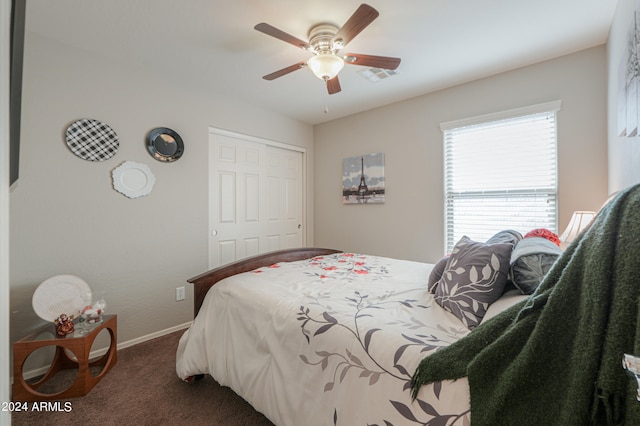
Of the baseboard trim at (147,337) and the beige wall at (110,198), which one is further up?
the beige wall at (110,198)

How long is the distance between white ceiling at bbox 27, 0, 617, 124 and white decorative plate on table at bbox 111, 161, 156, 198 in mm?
957

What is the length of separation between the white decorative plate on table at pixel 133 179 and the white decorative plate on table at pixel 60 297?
2.75 ft

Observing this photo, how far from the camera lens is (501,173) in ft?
9.14

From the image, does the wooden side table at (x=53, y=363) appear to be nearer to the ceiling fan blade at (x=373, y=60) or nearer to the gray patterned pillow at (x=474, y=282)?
the gray patterned pillow at (x=474, y=282)

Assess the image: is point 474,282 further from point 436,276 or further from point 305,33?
point 305,33

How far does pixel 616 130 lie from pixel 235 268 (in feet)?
9.16

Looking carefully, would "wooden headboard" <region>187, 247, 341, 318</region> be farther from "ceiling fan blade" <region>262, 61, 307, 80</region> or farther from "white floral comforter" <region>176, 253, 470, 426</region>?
"ceiling fan blade" <region>262, 61, 307, 80</region>

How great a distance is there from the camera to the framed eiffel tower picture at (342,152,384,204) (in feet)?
12.0

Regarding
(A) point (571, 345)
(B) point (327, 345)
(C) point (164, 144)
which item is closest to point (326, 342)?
(B) point (327, 345)

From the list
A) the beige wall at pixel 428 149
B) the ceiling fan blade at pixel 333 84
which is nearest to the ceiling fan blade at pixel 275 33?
the ceiling fan blade at pixel 333 84

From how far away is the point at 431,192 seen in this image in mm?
3215

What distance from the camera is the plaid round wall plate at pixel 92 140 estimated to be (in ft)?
7.36

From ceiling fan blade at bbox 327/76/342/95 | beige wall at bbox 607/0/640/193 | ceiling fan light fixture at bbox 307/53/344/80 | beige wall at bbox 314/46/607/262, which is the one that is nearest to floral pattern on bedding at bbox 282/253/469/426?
beige wall at bbox 607/0/640/193

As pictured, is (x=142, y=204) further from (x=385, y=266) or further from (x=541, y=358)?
(x=541, y=358)
